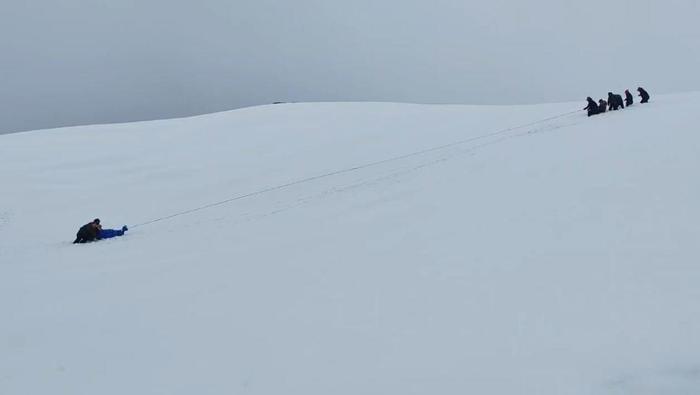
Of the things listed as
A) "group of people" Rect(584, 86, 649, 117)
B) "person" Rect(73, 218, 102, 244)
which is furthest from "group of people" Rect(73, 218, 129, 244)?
"group of people" Rect(584, 86, 649, 117)

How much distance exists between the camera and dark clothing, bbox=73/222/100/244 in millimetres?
11695

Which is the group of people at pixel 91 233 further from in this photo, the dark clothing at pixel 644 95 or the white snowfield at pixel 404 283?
the dark clothing at pixel 644 95

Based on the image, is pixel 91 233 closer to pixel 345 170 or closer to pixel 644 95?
pixel 345 170

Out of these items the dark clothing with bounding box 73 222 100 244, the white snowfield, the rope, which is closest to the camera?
the white snowfield

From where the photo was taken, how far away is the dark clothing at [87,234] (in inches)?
460

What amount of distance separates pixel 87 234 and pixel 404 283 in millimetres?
8376

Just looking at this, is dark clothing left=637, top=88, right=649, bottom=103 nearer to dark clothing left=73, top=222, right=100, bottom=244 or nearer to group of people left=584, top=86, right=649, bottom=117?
group of people left=584, top=86, right=649, bottom=117

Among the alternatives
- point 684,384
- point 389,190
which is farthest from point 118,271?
point 684,384

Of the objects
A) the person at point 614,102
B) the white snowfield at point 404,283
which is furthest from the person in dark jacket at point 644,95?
the white snowfield at point 404,283

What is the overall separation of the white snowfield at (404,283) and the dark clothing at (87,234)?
14.5 inches

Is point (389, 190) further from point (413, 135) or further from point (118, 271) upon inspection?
point (413, 135)

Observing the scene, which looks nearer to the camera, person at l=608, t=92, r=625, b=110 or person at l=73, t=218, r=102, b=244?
person at l=73, t=218, r=102, b=244

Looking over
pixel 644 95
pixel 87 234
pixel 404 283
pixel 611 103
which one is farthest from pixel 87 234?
pixel 644 95

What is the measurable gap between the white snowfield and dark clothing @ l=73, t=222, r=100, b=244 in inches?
14.5
